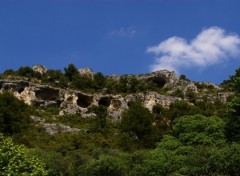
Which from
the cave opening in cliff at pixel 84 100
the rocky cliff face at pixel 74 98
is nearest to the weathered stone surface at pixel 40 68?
the rocky cliff face at pixel 74 98

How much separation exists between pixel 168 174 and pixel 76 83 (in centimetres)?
5909

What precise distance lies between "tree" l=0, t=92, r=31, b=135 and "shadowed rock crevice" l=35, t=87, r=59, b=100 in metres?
12.8

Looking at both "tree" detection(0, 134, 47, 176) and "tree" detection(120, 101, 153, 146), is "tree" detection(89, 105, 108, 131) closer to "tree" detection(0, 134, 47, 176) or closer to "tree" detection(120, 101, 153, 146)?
"tree" detection(120, 101, 153, 146)

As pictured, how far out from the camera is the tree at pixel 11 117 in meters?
63.4

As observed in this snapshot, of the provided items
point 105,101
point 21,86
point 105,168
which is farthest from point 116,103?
point 105,168

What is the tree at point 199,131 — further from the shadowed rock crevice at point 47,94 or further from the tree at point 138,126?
the shadowed rock crevice at point 47,94

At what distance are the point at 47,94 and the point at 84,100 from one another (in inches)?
300

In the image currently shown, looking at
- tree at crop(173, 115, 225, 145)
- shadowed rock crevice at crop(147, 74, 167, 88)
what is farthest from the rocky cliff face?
tree at crop(173, 115, 225, 145)

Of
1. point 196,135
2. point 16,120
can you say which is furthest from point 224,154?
point 16,120

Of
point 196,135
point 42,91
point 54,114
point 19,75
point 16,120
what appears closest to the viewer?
point 196,135

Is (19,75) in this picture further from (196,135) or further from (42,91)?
(196,135)

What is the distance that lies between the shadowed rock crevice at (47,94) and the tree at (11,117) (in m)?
12.8

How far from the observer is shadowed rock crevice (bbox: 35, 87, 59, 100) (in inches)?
3420

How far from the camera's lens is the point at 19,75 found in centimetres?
9400
